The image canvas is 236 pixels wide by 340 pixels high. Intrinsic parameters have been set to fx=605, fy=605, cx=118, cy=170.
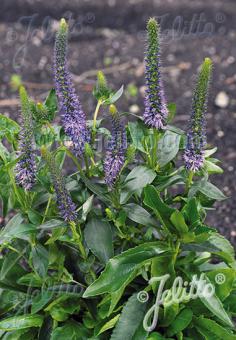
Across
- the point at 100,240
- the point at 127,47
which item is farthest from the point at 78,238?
the point at 127,47

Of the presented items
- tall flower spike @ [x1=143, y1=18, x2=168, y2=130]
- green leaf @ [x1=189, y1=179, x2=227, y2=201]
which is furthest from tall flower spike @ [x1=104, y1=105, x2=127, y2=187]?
green leaf @ [x1=189, y1=179, x2=227, y2=201]

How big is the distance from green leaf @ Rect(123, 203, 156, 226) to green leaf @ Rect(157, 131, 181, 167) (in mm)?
204

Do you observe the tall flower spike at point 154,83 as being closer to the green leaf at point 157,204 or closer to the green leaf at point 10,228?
the green leaf at point 157,204

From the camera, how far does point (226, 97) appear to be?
4980 mm

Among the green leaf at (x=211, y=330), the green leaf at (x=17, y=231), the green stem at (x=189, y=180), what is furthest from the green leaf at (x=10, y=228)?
the green leaf at (x=211, y=330)

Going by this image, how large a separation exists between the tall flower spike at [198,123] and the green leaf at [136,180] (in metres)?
0.16

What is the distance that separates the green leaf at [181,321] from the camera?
241 centimetres

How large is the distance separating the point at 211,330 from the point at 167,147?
2.48ft

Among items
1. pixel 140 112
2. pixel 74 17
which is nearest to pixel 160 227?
pixel 140 112

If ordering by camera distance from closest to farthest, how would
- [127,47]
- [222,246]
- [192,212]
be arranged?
[192,212]
[222,246]
[127,47]

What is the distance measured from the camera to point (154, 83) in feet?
7.23

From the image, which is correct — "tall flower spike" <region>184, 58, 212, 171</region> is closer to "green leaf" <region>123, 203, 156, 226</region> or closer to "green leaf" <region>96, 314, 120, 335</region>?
"green leaf" <region>123, 203, 156, 226</region>

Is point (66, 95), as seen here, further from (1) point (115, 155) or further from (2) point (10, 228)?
(2) point (10, 228)

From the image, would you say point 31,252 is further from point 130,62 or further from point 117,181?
point 130,62
